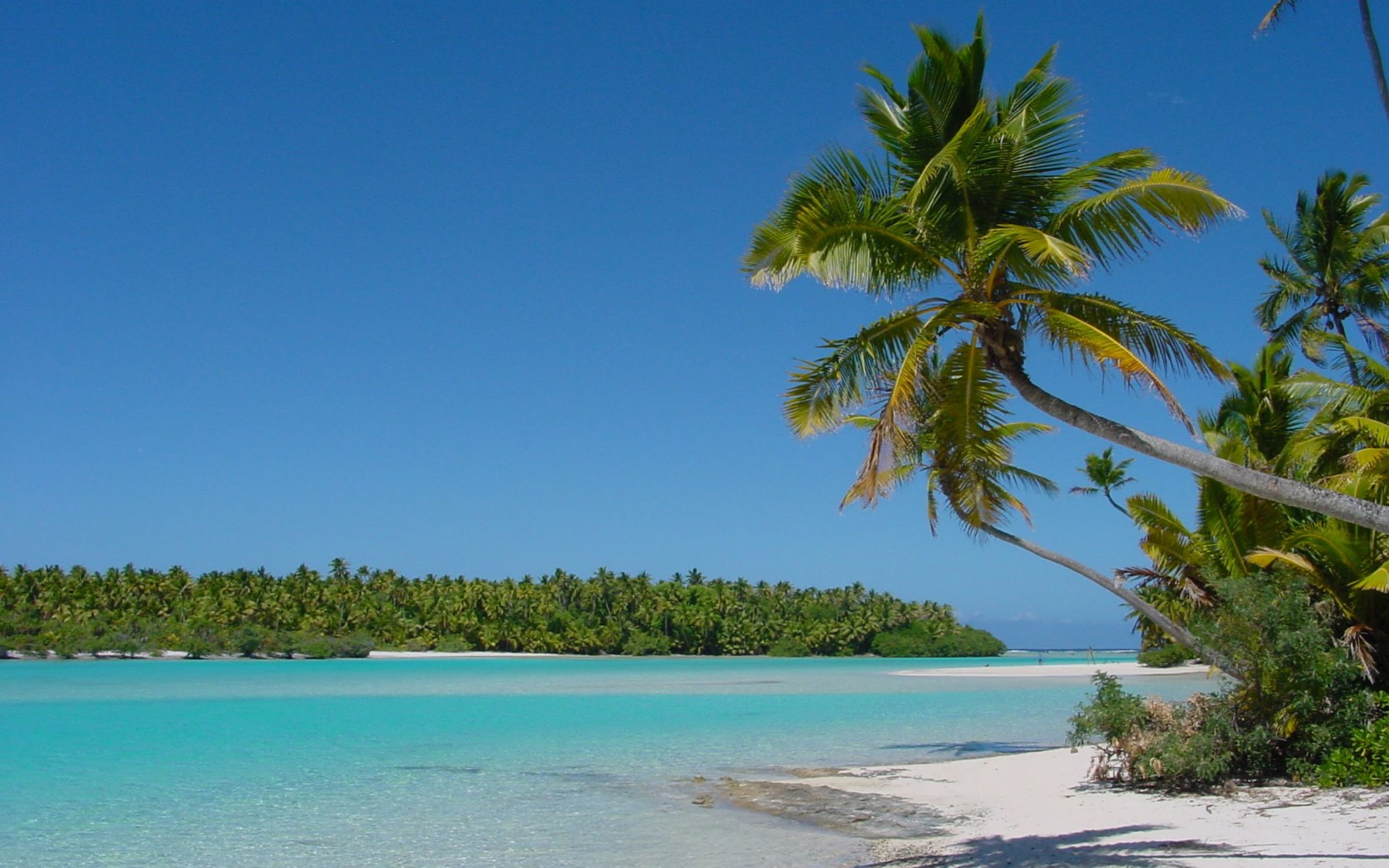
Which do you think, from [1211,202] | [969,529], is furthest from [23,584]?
[1211,202]

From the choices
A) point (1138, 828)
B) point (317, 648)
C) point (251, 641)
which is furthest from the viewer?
point (317, 648)

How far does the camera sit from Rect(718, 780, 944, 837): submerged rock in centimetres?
985

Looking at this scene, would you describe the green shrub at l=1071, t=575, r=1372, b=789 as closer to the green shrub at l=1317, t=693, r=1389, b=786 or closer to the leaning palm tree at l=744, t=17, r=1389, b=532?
the green shrub at l=1317, t=693, r=1389, b=786

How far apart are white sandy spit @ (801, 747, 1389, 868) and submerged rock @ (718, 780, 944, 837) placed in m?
0.31

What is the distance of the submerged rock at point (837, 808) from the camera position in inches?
388

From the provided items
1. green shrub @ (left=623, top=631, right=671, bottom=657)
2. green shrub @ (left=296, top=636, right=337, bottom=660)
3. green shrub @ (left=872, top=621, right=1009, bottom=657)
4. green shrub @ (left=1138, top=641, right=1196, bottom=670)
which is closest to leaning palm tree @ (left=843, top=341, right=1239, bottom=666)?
green shrub @ (left=1138, top=641, right=1196, bottom=670)

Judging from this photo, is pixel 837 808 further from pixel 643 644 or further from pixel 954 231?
pixel 643 644

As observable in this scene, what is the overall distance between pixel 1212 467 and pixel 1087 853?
3.56 m

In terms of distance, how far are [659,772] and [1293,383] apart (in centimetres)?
956

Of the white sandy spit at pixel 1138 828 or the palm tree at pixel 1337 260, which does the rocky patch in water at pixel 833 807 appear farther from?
the palm tree at pixel 1337 260

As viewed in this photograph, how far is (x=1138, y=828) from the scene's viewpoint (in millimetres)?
8422

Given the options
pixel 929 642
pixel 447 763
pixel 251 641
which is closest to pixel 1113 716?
pixel 447 763

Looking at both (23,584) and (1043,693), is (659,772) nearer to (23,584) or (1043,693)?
(1043,693)

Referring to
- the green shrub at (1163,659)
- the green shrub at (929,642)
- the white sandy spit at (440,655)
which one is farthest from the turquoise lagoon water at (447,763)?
the green shrub at (929,642)
